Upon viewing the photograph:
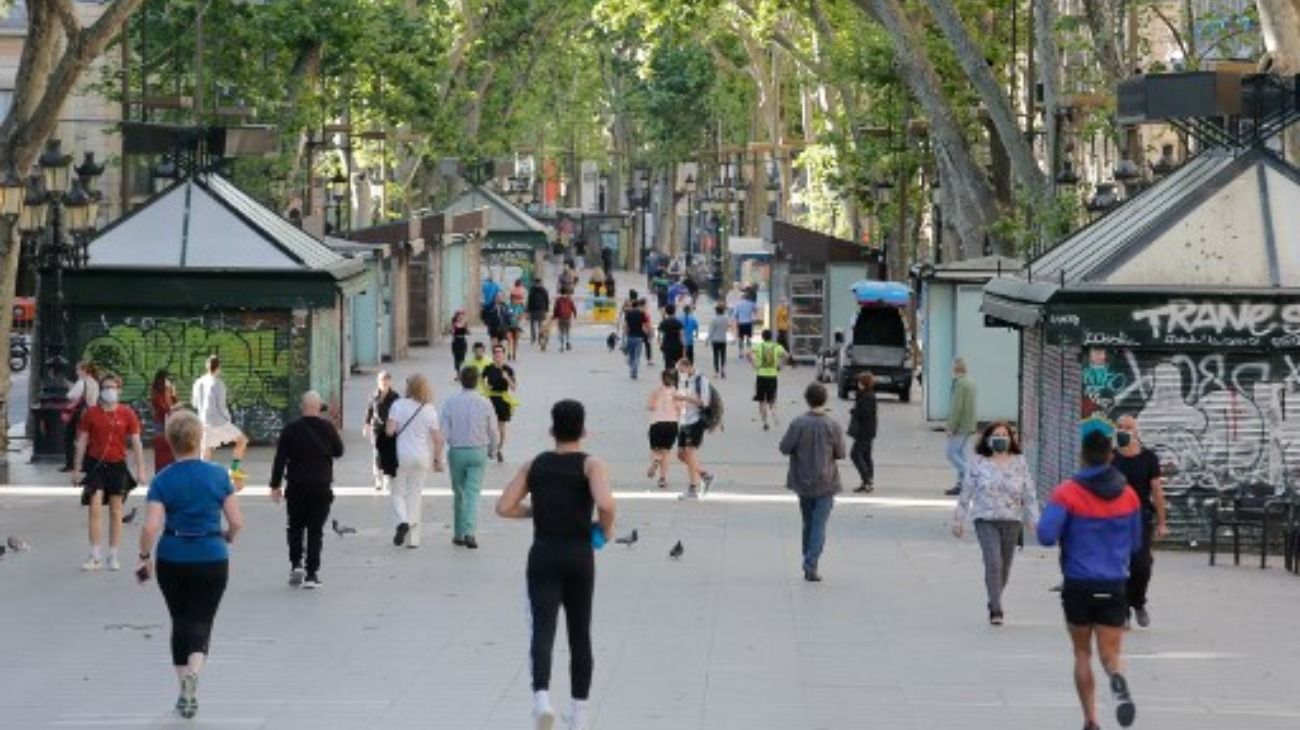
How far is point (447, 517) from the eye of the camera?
27.7 metres


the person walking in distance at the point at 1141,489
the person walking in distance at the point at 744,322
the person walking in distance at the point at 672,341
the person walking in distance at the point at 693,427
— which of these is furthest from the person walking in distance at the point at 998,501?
the person walking in distance at the point at 744,322

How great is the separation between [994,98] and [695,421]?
1146 cm

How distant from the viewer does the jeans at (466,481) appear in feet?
78.3

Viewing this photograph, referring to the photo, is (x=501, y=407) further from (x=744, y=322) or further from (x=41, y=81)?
(x=744, y=322)

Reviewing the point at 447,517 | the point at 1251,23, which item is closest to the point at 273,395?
the point at 447,517

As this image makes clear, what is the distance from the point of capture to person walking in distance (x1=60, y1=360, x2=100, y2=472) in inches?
1105

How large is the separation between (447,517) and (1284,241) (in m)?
7.69

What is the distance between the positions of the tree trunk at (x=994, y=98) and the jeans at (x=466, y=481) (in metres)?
16.9

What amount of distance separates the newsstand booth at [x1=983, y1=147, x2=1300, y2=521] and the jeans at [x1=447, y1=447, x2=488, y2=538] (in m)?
4.94

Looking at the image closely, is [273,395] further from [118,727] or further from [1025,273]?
[118,727]

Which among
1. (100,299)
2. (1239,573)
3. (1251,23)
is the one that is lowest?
(1239,573)

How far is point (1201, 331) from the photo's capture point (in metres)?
25.3

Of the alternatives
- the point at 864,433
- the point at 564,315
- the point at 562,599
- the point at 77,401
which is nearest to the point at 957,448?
the point at 864,433

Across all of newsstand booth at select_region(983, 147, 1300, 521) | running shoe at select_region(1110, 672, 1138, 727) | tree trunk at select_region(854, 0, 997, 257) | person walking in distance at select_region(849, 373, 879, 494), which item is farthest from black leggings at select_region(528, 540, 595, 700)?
tree trunk at select_region(854, 0, 997, 257)
